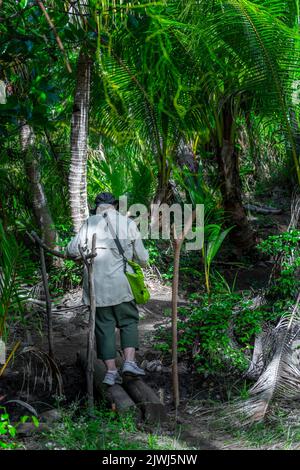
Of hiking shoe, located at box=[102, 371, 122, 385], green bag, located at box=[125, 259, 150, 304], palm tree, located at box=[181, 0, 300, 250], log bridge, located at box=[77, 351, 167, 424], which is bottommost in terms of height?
log bridge, located at box=[77, 351, 167, 424]

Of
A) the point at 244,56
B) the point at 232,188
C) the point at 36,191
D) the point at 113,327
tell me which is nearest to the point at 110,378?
the point at 113,327

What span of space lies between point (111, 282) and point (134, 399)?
0.92 metres

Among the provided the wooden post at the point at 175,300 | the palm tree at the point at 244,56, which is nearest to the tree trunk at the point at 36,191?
the palm tree at the point at 244,56

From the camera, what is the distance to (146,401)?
4.72 m

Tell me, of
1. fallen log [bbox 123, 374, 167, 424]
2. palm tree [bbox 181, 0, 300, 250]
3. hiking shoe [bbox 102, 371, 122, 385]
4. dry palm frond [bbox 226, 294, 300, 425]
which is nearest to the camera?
fallen log [bbox 123, 374, 167, 424]

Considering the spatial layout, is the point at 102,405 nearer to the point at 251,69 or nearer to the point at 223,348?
the point at 223,348

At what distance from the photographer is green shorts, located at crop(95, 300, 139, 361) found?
17.0ft

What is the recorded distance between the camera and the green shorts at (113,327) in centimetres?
519

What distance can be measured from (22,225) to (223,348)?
155 inches

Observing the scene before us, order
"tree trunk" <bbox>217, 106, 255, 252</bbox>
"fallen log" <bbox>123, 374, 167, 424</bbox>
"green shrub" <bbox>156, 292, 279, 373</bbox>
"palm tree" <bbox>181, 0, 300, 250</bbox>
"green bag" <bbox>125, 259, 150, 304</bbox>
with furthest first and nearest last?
"tree trunk" <bbox>217, 106, 255, 252</bbox>
"palm tree" <bbox>181, 0, 300, 250</bbox>
"green shrub" <bbox>156, 292, 279, 373</bbox>
"green bag" <bbox>125, 259, 150, 304</bbox>
"fallen log" <bbox>123, 374, 167, 424</bbox>

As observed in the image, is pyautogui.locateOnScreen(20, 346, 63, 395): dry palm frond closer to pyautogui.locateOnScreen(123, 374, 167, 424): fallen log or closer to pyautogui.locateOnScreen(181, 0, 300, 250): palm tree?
pyautogui.locateOnScreen(123, 374, 167, 424): fallen log

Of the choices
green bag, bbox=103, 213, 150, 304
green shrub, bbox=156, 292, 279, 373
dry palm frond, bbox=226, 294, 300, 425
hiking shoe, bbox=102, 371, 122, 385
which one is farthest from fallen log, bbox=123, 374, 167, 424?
green shrub, bbox=156, 292, 279, 373

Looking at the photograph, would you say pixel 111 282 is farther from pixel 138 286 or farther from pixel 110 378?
pixel 110 378

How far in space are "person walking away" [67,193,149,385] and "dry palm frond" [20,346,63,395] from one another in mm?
392
